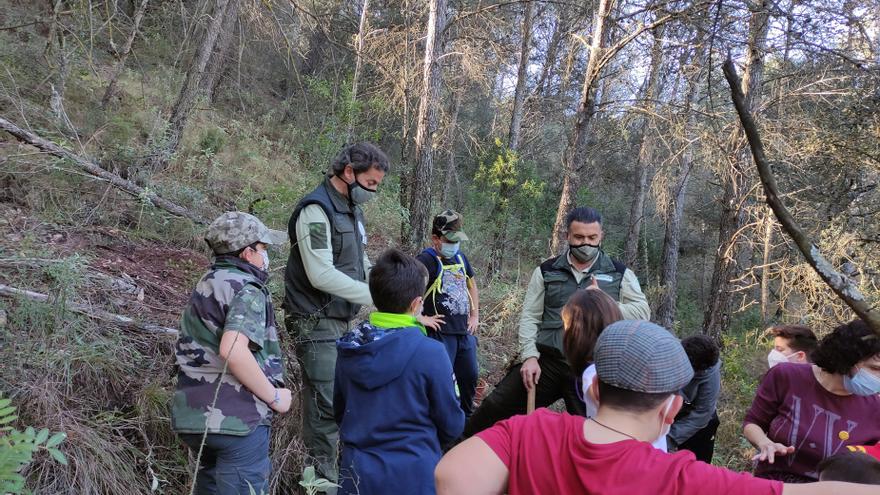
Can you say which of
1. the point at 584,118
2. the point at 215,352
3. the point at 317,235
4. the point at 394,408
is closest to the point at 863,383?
the point at 394,408

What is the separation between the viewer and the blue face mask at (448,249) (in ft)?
14.6

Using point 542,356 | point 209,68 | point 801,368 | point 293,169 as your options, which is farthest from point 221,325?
point 209,68

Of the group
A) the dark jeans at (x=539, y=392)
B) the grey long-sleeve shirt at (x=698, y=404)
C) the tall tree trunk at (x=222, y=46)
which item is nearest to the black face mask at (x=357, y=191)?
the dark jeans at (x=539, y=392)

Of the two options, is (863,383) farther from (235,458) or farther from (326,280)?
(235,458)

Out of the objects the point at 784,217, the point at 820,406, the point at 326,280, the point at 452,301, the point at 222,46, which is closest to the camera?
the point at 784,217

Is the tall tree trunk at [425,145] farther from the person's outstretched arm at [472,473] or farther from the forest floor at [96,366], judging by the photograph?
the person's outstretched arm at [472,473]

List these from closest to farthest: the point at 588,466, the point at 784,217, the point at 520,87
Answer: the point at 784,217 < the point at 588,466 < the point at 520,87

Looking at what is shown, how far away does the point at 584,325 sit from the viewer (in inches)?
97.5

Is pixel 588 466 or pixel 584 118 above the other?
pixel 584 118

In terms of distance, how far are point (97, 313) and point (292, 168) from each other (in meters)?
6.99

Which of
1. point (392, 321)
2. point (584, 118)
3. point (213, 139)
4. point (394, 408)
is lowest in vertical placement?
point (394, 408)

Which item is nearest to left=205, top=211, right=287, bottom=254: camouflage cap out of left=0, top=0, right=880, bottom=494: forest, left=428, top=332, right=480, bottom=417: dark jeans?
left=0, top=0, right=880, bottom=494: forest

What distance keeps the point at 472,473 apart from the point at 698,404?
8.03ft

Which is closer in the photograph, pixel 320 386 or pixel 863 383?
pixel 863 383
